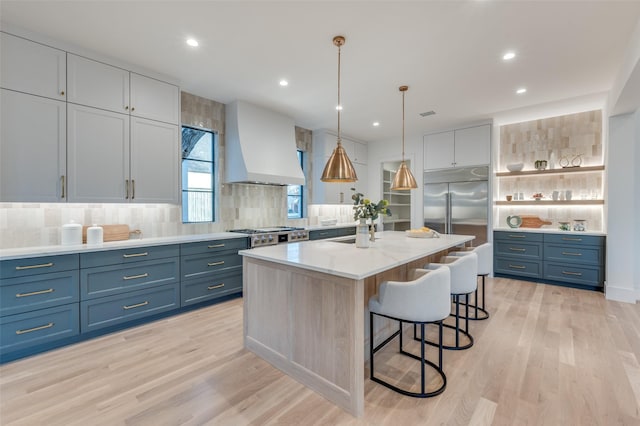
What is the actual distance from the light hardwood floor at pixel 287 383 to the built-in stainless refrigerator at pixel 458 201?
95.4 inches

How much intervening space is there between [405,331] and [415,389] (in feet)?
3.14

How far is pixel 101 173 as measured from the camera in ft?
9.73

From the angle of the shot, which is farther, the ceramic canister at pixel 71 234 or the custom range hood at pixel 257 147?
the custom range hood at pixel 257 147

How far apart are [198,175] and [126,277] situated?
1730 mm

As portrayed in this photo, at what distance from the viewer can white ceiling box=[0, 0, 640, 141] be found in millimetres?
2262

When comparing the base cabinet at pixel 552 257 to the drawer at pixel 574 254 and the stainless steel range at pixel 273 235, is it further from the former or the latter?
the stainless steel range at pixel 273 235

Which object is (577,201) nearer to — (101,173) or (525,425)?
(525,425)

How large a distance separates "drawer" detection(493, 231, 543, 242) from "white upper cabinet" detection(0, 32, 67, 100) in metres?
6.19

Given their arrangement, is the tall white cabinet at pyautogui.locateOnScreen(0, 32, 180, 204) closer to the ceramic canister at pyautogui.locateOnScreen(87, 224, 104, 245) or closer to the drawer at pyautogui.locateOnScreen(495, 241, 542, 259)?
the ceramic canister at pyautogui.locateOnScreen(87, 224, 104, 245)

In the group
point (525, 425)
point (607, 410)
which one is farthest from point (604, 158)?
point (525, 425)

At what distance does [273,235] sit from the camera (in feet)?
14.0

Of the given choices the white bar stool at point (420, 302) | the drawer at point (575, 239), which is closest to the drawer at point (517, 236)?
the drawer at point (575, 239)

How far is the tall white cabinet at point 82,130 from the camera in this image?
8.20ft

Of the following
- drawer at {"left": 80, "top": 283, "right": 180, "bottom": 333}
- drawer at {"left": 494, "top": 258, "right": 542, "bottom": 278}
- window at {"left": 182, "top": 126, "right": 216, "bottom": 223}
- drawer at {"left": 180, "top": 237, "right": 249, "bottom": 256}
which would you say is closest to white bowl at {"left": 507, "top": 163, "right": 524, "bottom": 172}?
drawer at {"left": 494, "top": 258, "right": 542, "bottom": 278}
